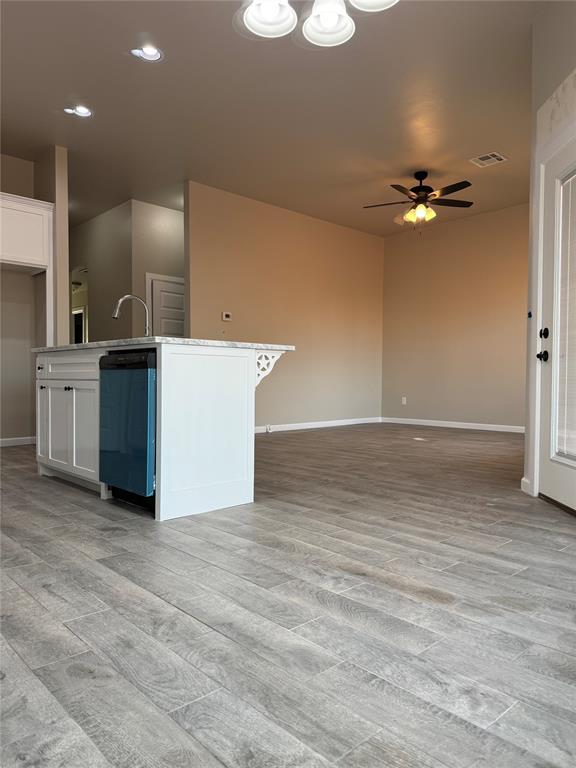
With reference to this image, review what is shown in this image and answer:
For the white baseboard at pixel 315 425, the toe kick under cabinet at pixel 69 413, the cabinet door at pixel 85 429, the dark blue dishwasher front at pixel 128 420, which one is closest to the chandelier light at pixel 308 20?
the dark blue dishwasher front at pixel 128 420

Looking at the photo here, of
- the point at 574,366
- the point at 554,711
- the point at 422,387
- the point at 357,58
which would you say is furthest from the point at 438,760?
the point at 422,387

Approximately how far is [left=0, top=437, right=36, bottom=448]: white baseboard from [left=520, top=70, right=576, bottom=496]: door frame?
16.7 ft

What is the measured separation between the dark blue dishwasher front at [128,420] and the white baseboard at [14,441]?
3.26 meters

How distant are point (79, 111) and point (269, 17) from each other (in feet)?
8.90

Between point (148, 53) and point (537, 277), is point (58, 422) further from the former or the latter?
point (537, 277)

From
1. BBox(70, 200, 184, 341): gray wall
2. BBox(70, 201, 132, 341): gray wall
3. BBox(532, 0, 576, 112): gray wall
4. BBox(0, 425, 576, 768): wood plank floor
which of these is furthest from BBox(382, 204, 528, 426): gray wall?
BBox(0, 425, 576, 768): wood plank floor

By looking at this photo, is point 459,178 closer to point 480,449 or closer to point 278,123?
point 278,123

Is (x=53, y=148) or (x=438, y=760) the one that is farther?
(x=53, y=148)

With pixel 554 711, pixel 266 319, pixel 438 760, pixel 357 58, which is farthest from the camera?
pixel 266 319

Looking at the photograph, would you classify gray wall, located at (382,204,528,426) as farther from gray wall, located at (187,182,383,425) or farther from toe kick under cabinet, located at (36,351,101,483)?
toe kick under cabinet, located at (36,351,101,483)

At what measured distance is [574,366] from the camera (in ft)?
9.46

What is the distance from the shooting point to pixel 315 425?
25.8ft

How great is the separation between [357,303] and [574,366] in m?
5.78

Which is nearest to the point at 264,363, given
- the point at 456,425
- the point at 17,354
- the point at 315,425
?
the point at 17,354
